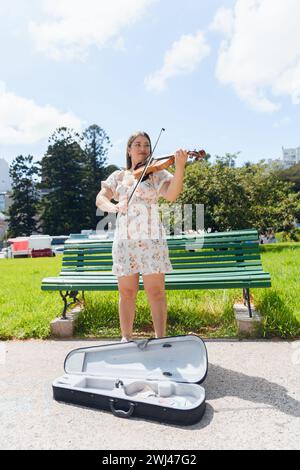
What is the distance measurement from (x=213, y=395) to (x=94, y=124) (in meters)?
43.6

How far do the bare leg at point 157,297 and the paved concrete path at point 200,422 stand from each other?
0.51m

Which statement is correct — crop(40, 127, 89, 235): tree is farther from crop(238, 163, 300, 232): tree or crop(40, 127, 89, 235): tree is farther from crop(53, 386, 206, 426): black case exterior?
crop(53, 386, 206, 426): black case exterior

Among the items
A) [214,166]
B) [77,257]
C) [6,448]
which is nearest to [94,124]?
[214,166]

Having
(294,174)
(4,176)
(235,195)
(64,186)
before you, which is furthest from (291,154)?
(235,195)

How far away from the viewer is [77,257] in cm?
447

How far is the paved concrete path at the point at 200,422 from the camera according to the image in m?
1.90

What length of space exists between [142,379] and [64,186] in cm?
3983

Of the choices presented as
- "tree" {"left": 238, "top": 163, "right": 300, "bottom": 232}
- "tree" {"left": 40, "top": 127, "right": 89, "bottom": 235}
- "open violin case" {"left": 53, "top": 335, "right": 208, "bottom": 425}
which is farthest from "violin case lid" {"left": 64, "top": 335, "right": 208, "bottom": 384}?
"tree" {"left": 40, "top": 127, "right": 89, "bottom": 235}

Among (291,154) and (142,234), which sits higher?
(291,154)

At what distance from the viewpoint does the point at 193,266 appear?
4.12 m

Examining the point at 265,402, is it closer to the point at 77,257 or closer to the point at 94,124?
the point at 77,257

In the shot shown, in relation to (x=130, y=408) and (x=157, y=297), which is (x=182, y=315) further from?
(x=130, y=408)

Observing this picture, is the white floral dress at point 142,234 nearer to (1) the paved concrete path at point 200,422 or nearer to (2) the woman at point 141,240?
(2) the woman at point 141,240

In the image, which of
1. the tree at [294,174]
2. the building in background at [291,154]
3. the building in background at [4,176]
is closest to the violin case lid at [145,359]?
the tree at [294,174]
